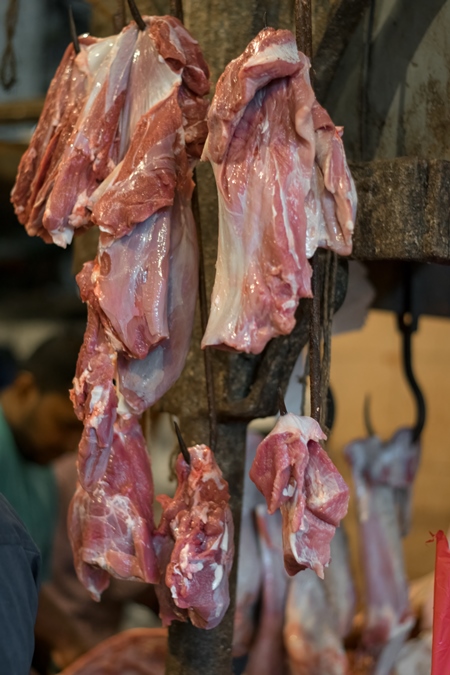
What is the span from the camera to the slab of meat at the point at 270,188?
3.95 feet

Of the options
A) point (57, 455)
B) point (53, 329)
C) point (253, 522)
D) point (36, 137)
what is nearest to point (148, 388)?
point (36, 137)

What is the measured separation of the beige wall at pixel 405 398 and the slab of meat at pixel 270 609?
1985 mm

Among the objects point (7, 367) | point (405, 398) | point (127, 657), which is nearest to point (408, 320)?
point (127, 657)

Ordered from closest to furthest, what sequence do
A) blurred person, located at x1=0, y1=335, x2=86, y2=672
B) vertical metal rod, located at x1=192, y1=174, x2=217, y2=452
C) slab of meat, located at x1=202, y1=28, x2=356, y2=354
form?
1. slab of meat, located at x1=202, y1=28, x2=356, y2=354
2. vertical metal rod, located at x1=192, y1=174, x2=217, y2=452
3. blurred person, located at x1=0, y1=335, x2=86, y2=672

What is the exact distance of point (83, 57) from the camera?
1.48 meters

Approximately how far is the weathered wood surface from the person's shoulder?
0.76 m

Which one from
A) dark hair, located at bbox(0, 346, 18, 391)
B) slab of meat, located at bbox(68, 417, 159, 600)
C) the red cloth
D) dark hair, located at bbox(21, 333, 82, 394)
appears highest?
slab of meat, located at bbox(68, 417, 159, 600)

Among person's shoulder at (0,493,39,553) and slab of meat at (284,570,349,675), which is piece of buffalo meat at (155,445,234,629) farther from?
slab of meat at (284,570,349,675)

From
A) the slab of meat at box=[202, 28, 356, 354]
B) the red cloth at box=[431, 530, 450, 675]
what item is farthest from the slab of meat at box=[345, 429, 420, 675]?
the slab of meat at box=[202, 28, 356, 354]

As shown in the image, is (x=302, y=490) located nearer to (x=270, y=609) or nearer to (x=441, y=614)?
(x=441, y=614)

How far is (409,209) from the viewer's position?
1.41 meters

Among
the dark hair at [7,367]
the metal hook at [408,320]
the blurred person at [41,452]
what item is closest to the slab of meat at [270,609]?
the metal hook at [408,320]

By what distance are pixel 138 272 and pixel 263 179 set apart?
26 centimetres

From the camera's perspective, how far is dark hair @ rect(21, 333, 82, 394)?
9.79ft
